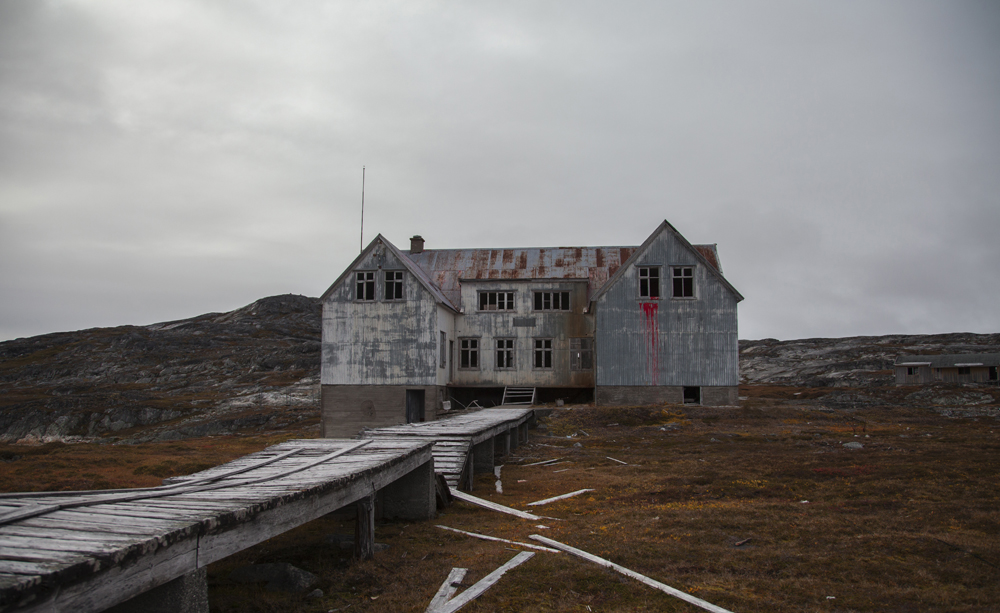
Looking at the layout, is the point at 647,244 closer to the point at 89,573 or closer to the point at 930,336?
the point at 89,573

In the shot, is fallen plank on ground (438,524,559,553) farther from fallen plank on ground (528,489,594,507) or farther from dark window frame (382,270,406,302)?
dark window frame (382,270,406,302)

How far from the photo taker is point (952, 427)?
23.9 meters

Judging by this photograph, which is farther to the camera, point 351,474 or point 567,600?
point 351,474

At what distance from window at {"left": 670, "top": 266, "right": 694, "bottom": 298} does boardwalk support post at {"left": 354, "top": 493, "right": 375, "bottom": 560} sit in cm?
2589

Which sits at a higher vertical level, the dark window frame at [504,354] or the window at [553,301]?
the window at [553,301]

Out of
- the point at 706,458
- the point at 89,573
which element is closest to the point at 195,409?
the point at 706,458

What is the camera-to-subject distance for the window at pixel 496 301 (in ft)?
119

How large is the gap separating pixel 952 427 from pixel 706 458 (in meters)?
12.8

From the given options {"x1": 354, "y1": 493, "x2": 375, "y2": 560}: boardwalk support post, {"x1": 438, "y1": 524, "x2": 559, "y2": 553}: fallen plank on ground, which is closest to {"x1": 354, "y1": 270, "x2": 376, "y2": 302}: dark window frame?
{"x1": 438, "y1": 524, "x2": 559, "y2": 553}: fallen plank on ground

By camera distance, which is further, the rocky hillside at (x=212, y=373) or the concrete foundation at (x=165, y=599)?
the rocky hillside at (x=212, y=373)

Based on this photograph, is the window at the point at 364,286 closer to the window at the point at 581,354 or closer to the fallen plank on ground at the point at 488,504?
the window at the point at 581,354

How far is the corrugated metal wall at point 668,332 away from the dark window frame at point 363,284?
11.0m

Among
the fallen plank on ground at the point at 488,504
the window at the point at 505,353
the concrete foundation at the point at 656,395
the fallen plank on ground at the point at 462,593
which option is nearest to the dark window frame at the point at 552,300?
the window at the point at 505,353

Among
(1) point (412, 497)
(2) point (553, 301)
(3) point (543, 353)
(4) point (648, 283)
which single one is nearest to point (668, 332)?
(4) point (648, 283)
